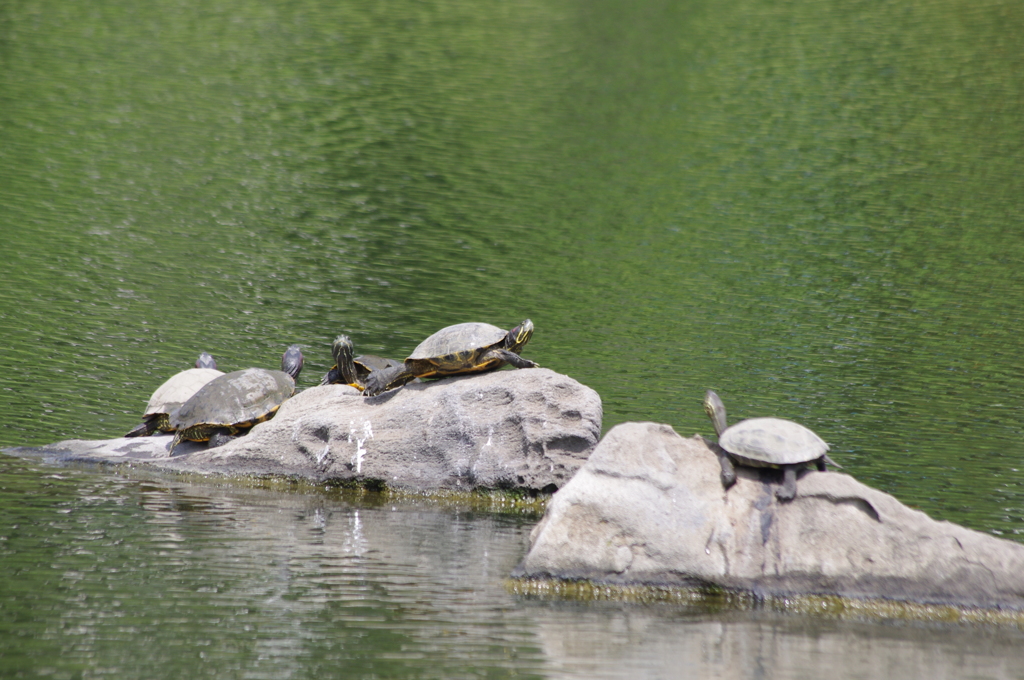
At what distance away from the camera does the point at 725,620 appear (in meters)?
7.21

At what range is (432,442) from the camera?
10141 mm

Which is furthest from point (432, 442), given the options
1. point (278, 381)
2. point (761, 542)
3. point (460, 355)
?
point (761, 542)

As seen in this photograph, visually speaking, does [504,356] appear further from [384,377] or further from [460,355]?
[384,377]

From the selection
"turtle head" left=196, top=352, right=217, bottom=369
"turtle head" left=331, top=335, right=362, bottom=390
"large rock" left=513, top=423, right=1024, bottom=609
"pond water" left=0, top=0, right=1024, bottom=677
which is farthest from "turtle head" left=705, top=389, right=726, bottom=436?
"turtle head" left=196, top=352, right=217, bottom=369

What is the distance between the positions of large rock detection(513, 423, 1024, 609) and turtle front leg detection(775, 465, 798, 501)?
57 millimetres

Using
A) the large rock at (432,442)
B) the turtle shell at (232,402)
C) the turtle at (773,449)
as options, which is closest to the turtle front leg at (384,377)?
the large rock at (432,442)

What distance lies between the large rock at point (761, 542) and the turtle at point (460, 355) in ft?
8.32

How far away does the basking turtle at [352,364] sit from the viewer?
11031 mm

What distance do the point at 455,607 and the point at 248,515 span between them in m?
2.72

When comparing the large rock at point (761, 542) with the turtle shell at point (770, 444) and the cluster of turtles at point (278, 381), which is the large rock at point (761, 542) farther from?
the cluster of turtles at point (278, 381)

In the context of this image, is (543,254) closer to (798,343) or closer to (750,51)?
(798,343)

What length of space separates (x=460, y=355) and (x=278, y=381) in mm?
2113

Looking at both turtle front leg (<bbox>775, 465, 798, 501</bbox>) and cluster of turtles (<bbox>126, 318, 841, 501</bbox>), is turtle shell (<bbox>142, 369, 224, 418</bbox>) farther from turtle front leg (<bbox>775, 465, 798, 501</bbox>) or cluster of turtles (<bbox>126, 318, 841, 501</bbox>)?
turtle front leg (<bbox>775, 465, 798, 501</bbox>)

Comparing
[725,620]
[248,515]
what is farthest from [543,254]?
[725,620]
